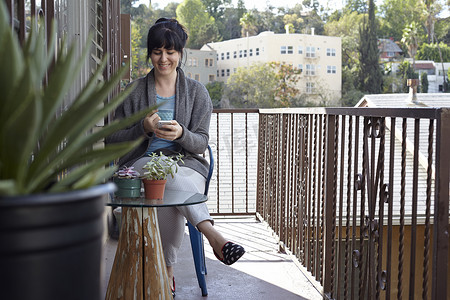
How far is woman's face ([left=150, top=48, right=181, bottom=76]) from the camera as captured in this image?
9.48 feet

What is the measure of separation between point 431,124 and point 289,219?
2147 millimetres

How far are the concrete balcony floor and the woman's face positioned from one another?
1.09 metres

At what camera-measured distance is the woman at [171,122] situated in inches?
105

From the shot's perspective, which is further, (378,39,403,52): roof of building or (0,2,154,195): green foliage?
(378,39,403,52): roof of building

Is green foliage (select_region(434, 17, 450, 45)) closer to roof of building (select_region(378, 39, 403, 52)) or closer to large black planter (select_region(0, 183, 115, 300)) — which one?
roof of building (select_region(378, 39, 403, 52))

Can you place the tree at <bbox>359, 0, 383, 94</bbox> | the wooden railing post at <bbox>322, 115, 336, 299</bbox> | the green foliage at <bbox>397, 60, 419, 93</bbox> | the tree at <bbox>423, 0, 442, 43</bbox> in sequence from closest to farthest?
the wooden railing post at <bbox>322, 115, 336, 299</bbox> → the tree at <bbox>359, 0, 383, 94</bbox> → the green foliage at <bbox>397, 60, 419, 93</bbox> → the tree at <bbox>423, 0, 442, 43</bbox>

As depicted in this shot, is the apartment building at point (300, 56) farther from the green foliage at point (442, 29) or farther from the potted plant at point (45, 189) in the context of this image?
the potted plant at point (45, 189)

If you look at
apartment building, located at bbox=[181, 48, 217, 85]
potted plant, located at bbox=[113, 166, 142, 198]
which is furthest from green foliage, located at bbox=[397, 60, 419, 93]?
potted plant, located at bbox=[113, 166, 142, 198]

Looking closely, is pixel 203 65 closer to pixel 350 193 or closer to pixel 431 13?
pixel 431 13

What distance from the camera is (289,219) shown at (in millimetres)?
3615

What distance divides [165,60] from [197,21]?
64.6 meters

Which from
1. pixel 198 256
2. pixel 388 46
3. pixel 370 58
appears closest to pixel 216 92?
pixel 370 58

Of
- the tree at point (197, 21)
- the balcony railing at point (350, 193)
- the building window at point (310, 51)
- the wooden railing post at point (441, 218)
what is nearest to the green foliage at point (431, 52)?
the building window at point (310, 51)

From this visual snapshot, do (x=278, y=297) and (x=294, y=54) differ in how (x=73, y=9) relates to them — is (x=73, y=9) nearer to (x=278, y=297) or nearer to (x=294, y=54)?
(x=278, y=297)
